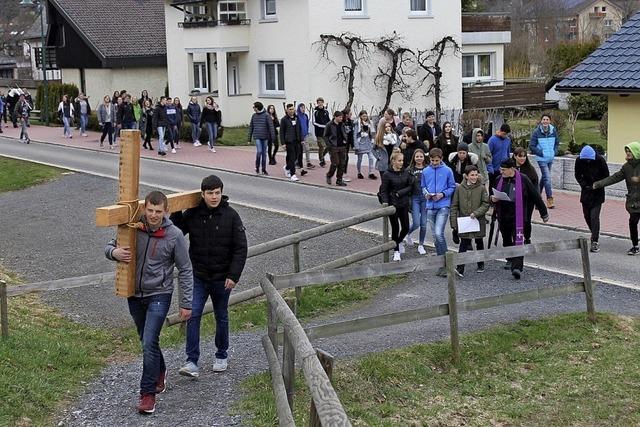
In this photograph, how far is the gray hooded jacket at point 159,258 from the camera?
7.74 metres

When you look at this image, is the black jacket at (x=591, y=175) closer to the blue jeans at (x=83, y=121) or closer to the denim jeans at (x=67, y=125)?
the denim jeans at (x=67, y=125)

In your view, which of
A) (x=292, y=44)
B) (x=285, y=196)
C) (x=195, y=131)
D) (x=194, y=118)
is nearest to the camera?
(x=285, y=196)

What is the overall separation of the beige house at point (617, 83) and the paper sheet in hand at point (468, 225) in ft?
26.6

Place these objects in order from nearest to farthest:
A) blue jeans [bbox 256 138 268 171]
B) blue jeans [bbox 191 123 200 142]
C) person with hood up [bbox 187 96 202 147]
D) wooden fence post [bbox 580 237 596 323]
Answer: wooden fence post [bbox 580 237 596 323] < blue jeans [bbox 256 138 268 171] < person with hood up [bbox 187 96 202 147] < blue jeans [bbox 191 123 200 142]

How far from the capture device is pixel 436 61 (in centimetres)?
3750

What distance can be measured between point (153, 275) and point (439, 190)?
6386mm

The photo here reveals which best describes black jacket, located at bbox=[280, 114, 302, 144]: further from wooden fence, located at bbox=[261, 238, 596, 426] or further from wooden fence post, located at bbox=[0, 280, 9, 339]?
wooden fence post, located at bbox=[0, 280, 9, 339]

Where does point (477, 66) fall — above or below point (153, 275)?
above

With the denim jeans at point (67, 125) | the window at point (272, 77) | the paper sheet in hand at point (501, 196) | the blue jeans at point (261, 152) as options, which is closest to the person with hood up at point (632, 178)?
the paper sheet in hand at point (501, 196)

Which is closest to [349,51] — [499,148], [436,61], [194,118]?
[436,61]

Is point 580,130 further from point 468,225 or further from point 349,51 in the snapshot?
point 468,225

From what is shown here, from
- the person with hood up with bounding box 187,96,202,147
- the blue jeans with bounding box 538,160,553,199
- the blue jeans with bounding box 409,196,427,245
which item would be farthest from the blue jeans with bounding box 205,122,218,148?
the blue jeans with bounding box 409,196,427,245

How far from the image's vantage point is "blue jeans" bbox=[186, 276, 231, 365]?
28.2 feet

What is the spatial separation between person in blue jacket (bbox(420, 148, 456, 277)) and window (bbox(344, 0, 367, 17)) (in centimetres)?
2243
